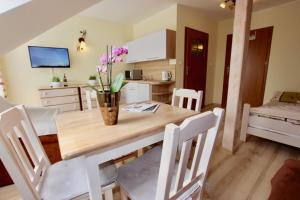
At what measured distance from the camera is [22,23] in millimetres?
1414

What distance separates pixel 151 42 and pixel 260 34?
248 centimetres

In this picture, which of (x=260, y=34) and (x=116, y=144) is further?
(x=260, y=34)

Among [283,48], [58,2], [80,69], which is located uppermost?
[58,2]

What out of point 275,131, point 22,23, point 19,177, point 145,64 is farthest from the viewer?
point 145,64

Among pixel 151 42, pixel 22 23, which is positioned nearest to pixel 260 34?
pixel 151 42

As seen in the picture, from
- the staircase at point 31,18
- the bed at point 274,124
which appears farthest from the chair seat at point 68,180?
the bed at point 274,124

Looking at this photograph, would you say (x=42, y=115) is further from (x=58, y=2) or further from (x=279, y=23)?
(x=279, y=23)

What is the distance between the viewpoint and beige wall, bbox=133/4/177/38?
3167 mm

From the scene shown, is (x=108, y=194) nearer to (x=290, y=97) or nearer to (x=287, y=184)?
(x=287, y=184)

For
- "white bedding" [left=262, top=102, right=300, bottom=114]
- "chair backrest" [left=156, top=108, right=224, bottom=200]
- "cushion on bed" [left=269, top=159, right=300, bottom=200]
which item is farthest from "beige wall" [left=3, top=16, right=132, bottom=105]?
"cushion on bed" [left=269, top=159, right=300, bottom=200]

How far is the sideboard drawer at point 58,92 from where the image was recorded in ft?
9.75

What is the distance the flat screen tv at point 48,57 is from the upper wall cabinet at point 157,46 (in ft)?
5.45

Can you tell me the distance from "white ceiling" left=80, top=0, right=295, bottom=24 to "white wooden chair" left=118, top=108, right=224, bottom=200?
2964 mm

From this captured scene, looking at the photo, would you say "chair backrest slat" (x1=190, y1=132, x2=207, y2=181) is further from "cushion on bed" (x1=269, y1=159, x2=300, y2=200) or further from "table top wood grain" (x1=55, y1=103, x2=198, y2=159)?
"cushion on bed" (x1=269, y1=159, x2=300, y2=200)
